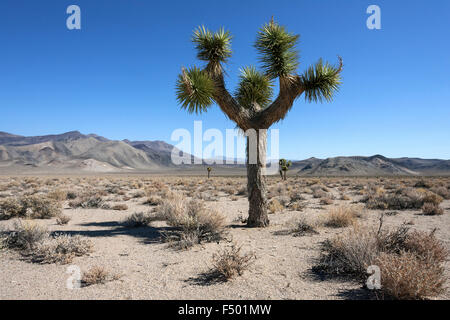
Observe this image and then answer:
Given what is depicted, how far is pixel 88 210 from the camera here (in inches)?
423

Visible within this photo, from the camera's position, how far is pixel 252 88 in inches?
320

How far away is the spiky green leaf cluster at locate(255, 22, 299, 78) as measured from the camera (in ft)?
24.3

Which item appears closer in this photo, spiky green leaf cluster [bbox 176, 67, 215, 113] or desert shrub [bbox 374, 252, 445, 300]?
desert shrub [bbox 374, 252, 445, 300]

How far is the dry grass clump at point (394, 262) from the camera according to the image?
128 inches

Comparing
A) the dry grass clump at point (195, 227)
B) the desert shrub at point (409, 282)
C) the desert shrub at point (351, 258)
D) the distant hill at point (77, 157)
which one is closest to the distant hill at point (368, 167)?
the dry grass clump at point (195, 227)

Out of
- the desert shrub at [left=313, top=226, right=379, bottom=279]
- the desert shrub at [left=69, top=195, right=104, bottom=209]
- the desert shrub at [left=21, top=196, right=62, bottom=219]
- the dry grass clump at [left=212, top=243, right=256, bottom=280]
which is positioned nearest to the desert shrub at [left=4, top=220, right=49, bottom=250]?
the desert shrub at [left=21, top=196, right=62, bottom=219]

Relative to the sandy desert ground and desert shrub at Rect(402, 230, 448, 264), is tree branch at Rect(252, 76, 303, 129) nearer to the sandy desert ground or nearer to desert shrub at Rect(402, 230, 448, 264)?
the sandy desert ground

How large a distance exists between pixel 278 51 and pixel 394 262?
20.1ft

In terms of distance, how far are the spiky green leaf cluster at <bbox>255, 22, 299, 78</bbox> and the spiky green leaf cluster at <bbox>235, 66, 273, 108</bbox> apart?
2.00 feet

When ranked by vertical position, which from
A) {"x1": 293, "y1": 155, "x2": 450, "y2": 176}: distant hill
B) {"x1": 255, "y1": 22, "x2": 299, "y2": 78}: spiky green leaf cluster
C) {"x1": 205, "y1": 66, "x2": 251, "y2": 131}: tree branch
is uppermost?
{"x1": 255, "y1": 22, "x2": 299, "y2": 78}: spiky green leaf cluster

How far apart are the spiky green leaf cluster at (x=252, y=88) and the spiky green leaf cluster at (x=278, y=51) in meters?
0.61

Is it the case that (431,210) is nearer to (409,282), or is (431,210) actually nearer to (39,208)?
(409,282)
